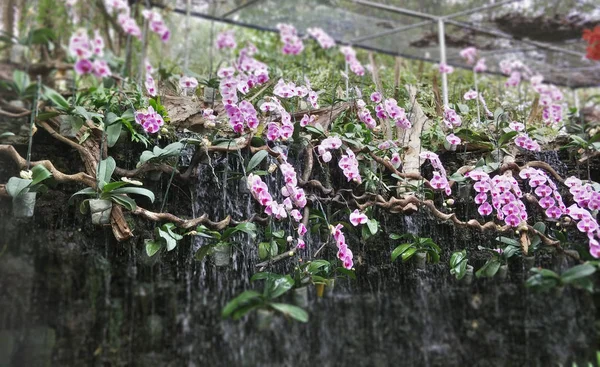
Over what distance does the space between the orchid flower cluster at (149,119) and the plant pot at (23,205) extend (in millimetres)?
433

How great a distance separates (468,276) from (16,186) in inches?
66.9

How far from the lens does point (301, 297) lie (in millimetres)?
1491

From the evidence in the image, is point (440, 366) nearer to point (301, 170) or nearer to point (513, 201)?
point (513, 201)

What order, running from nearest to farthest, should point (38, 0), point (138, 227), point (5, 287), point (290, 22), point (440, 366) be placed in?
point (5, 287)
point (138, 227)
point (440, 366)
point (38, 0)
point (290, 22)

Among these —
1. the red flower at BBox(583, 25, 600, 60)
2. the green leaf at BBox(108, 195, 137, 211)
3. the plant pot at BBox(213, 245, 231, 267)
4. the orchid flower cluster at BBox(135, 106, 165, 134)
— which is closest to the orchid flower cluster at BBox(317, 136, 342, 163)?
the plant pot at BBox(213, 245, 231, 267)

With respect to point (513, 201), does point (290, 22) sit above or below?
above

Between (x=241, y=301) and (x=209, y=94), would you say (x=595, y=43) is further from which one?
(x=241, y=301)

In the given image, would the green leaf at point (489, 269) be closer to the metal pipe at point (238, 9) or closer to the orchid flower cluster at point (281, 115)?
the orchid flower cluster at point (281, 115)

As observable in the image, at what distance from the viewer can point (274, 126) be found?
5.89 ft

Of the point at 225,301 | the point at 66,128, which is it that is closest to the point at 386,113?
the point at 225,301

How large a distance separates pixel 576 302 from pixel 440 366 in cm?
65

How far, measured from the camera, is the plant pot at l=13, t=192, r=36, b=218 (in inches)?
57.7

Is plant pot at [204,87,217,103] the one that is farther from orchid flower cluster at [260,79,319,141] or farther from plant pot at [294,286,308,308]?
plant pot at [294,286,308,308]

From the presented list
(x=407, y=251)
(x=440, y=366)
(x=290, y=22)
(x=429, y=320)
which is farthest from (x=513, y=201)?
(x=290, y=22)
